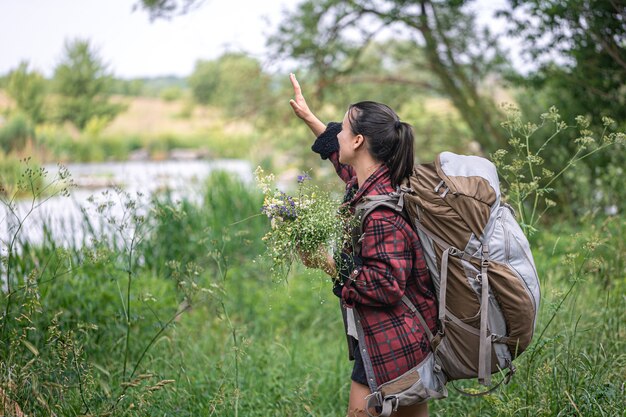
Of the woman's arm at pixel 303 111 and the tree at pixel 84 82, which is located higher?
the tree at pixel 84 82

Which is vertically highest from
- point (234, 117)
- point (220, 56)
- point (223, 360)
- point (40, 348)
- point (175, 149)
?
point (175, 149)

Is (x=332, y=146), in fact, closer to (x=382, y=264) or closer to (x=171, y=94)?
(x=382, y=264)

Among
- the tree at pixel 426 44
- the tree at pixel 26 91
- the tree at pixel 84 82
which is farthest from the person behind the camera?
the tree at pixel 84 82

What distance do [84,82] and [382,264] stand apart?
1552 inches

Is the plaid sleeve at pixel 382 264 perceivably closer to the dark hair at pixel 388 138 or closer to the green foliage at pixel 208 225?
the dark hair at pixel 388 138

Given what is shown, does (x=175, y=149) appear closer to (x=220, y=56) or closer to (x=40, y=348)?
(x=220, y=56)

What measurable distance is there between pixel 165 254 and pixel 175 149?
32541 millimetres

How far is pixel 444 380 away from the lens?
254 centimetres

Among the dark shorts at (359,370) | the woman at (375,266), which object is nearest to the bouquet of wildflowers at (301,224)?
the woman at (375,266)

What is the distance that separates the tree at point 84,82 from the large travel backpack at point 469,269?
3665 cm

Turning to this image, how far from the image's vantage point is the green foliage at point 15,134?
70.9ft

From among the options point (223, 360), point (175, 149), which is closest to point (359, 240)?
point (223, 360)

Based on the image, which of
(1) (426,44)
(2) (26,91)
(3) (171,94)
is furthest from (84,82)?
(1) (426,44)

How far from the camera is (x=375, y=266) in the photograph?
7.70 ft
